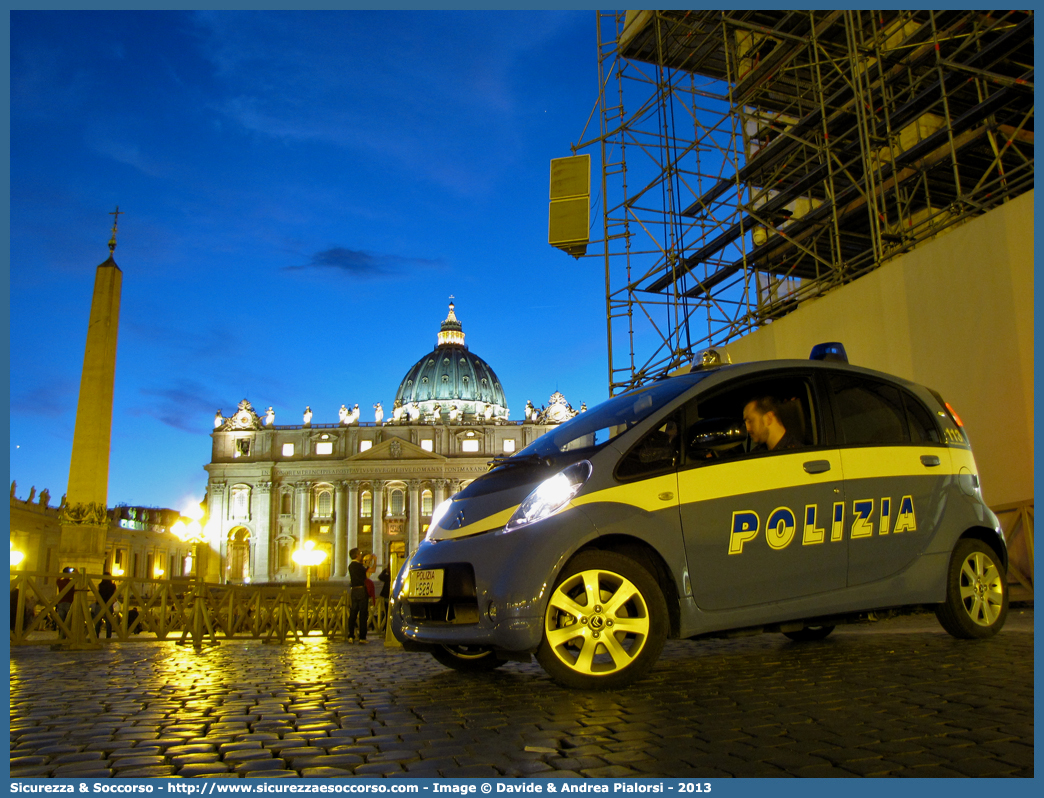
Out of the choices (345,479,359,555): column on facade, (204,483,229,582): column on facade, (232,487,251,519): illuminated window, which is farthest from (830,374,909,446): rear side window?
(232,487,251,519): illuminated window

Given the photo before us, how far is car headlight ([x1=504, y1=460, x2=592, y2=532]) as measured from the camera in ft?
13.2

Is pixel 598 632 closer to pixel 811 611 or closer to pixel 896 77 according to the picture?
pixel 811 611

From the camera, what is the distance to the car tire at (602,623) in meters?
3.80

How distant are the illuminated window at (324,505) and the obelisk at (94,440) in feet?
188

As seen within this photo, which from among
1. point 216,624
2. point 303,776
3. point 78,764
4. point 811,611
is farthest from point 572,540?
point 216,624

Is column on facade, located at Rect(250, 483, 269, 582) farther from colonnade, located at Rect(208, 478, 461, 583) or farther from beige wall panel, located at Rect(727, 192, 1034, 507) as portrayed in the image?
beige wall panel, located at Rect(727, 192, 1034, 507)

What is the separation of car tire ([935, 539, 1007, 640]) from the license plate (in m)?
3.14

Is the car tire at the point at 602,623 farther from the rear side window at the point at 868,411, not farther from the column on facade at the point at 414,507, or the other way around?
the column on facade at the point at 414,507

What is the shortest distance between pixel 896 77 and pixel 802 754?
14.8 m

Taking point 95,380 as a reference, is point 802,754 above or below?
below

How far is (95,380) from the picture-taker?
662 inches

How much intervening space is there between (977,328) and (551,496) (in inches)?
307

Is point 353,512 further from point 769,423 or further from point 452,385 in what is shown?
point 769,423

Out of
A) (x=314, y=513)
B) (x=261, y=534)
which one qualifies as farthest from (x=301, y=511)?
(x=261, y=534)
